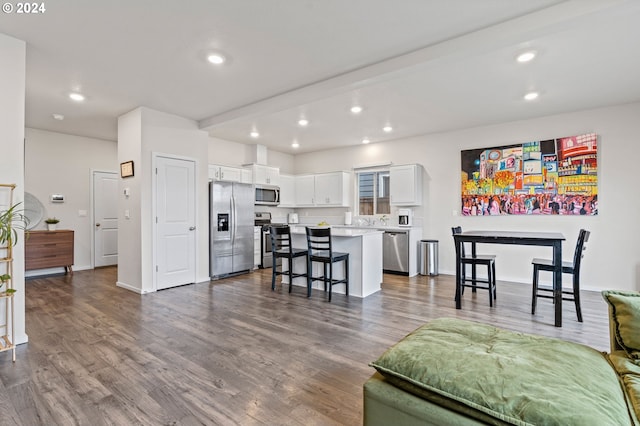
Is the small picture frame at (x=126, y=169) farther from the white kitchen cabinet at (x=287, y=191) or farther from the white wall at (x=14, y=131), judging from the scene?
the white kitchen cabinet at (x=287, y=191)

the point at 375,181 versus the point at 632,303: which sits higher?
the point at 375,181

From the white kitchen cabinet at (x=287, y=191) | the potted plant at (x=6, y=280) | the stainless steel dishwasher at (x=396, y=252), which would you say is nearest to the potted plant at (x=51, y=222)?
the potted plant at (x=6, y=280)

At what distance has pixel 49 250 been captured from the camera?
5.76 meters

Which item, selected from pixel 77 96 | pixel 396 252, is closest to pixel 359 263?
pixel 396 252

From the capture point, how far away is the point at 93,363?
8.07 ft

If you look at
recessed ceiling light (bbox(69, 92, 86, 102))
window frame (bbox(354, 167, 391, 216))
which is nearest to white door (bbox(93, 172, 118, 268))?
recessed ceiling light (bbox(69, 92, 86, 102))

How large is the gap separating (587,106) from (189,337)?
6.13 meters

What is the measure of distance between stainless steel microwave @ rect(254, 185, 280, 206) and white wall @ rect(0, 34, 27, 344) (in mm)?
4374

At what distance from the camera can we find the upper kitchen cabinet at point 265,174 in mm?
7008

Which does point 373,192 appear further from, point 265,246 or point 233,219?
point 233,219

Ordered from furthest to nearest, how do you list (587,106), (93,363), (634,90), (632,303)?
(587,106) → (634,90) → (93,363) → (632,303)

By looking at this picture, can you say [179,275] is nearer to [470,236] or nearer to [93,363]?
[93,363]

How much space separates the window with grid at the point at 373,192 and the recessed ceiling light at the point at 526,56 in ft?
12.3

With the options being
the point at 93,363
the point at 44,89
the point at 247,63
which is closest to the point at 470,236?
the point at 247,63
